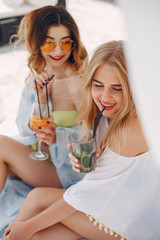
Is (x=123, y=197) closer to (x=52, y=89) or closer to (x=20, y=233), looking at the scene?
(x=20, y=233)

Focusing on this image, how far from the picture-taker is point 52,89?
69.4 inches

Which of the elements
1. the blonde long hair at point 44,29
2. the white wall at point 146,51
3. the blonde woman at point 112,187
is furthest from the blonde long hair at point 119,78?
the white wall at point 146,51

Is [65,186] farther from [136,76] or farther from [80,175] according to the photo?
[136,76]

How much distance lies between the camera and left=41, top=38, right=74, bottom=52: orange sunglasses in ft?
5.13

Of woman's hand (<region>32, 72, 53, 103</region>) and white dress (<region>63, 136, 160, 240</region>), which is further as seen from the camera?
woman's hand (<region>32, 72, 53, 103</region>)

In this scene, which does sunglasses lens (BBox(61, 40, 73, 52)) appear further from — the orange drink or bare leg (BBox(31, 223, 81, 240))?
bare leg (BBox(31, 223, 81, 240))

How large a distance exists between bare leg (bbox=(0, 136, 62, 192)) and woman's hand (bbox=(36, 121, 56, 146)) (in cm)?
12

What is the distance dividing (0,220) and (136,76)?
1.17 m

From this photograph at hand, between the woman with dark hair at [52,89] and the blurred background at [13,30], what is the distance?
0.12m

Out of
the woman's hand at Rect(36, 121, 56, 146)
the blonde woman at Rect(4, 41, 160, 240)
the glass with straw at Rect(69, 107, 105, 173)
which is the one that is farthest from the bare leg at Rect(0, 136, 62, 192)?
the glass with straw at Rect(69, 107, 105, 173)

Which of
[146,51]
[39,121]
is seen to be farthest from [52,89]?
[146,51]

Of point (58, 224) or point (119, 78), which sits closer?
point (119, 78)

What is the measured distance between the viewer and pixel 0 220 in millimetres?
1495

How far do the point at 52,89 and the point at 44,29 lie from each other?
0.34 metres
